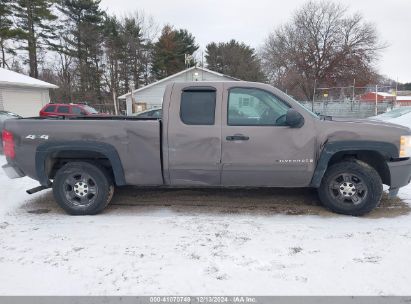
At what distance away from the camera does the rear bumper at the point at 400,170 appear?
4.24 meters

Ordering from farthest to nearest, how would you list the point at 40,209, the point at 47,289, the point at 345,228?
the point at 40,209 → the point at 345,228 → the point at 47,289

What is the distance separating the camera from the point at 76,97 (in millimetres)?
38906

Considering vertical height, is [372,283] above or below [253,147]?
below

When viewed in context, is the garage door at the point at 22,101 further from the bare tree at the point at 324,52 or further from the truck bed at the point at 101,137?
the bare tree at the point at 324,52

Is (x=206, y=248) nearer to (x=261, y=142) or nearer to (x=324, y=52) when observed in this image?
(x=261, y=142)

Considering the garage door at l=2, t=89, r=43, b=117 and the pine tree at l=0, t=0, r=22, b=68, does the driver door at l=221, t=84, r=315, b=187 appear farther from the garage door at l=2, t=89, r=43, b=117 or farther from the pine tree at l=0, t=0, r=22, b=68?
the pine tree at l=0, t=0, r=22, b=68

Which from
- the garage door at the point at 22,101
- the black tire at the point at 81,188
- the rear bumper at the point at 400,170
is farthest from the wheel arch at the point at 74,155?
the garage door at the point at 22,101

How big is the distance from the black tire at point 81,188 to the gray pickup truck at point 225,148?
1 cm

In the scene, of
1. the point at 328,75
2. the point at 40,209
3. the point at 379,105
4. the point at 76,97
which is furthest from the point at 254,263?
the point at 328,75

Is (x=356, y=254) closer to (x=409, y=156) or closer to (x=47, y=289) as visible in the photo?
(x=409, y=156)

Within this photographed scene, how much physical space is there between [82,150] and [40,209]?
4.20 ft

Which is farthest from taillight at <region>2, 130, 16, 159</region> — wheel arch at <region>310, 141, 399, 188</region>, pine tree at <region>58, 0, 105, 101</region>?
pine tree at <region>58, 0, 105, 101</region>

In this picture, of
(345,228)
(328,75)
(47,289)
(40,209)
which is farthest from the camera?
(328,75)

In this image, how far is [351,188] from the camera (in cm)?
436
